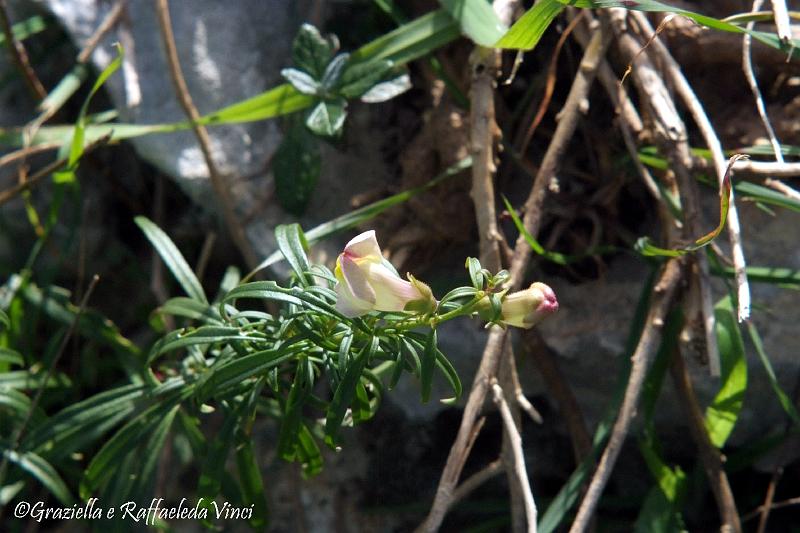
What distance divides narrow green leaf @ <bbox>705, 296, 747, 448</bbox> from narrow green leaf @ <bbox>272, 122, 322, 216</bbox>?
810mm

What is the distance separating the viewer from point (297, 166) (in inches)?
66.4

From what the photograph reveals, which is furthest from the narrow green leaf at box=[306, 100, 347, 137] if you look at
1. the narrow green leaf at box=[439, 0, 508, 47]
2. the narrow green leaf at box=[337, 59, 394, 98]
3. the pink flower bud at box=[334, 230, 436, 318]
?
the pink flower bud at box=[334, 230, 436, 318]

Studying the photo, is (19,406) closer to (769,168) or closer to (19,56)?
(19,56)

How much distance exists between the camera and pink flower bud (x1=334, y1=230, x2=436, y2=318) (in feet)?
3.30

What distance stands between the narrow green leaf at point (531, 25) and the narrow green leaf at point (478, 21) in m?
0.06

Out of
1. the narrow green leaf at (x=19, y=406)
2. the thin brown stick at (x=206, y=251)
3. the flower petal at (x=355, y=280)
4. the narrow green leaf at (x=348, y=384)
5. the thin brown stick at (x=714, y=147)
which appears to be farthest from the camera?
the thin brown stick at (x=206, y=251)

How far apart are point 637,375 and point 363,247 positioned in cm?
62

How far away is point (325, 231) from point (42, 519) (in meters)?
0.94

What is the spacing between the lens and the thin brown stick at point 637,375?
4.41 feet

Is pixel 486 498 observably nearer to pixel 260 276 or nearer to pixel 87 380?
pixel 260 276

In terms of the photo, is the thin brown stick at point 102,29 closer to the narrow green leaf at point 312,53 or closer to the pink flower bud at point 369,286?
the narrow green leaf at point 312,53

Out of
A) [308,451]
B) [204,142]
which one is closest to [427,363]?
[308,451]

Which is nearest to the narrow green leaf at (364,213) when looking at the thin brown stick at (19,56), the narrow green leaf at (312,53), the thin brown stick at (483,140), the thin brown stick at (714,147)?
the thin brown stick at (483,140)

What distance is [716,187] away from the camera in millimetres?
1503
